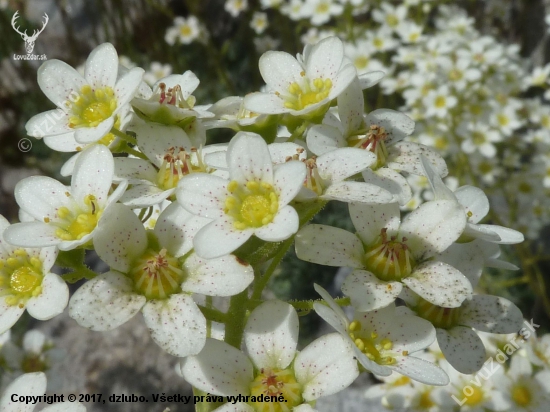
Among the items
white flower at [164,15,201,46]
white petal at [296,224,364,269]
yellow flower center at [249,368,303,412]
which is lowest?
white flower at [164,15,201,46]

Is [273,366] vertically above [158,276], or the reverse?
[158,276]

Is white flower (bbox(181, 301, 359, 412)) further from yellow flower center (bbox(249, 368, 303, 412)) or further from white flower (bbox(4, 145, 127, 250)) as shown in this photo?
white flower (bbox(4, 145, 127, 250))

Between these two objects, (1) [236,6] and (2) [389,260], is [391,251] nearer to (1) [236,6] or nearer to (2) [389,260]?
(2) [389,260]

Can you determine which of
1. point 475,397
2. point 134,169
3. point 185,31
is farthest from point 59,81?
point 185,31

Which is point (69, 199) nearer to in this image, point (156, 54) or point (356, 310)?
point (356, 310)

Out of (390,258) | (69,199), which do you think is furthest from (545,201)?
(69,199)

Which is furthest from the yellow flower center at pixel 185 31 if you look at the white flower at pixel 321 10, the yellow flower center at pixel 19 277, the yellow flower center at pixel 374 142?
the yellow flower center at pixel 19 277

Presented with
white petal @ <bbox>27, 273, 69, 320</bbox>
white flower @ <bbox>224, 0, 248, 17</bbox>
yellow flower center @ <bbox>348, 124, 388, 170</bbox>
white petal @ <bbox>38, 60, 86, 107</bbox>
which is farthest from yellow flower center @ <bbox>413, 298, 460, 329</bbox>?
white flower @ <bbox>224, 0, 248, 17</bbox>

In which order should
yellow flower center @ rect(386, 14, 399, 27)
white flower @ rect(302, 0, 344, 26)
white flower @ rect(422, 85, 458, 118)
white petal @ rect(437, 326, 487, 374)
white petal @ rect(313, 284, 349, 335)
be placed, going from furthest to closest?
yellow flower center @ rect(386, 14, 399, 27)
white flower @ rect(302, 0, 344, 26)
white flower @ rect(422, 85, 458, 118)
white petal @ rect(437, 326, 487, 374)
white petal @ rect(313, 284, 349, 335)
